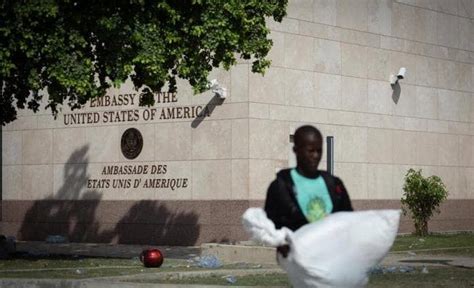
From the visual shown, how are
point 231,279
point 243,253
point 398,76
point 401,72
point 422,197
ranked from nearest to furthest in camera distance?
1. point 231,279
2. point 243,253
3. point 422,197
4. point 401,72
5. point 398,76

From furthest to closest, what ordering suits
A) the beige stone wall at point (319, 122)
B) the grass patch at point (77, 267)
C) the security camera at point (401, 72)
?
the security camera at point (401, 72) < the beige stone wall at point (319, 122) < the grass patch at point (77, 267)

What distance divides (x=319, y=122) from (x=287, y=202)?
2316cm

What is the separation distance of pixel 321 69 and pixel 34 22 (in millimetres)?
12210

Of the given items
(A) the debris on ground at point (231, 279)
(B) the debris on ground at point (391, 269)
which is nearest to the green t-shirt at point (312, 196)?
(A) the debris on ground at point (231, 279)

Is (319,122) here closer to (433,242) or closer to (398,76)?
(398,76)

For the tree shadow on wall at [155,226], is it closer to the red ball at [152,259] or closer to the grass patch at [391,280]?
the red ball at [152,259]

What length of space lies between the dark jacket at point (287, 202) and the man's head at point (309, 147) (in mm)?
184

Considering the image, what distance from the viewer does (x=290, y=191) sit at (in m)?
8.40

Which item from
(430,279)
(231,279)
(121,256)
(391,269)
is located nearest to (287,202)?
(231,279)

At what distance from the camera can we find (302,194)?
8414 mm

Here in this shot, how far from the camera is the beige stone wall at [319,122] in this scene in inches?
1163

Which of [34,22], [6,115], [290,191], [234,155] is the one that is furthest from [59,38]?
[290,191]

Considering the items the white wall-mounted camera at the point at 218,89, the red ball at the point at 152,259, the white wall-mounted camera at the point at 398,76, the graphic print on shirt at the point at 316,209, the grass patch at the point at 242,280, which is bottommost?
the grass patch at the point at 242,280

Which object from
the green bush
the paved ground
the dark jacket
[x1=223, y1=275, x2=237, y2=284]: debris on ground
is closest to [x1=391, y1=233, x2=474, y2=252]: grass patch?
the green bush
